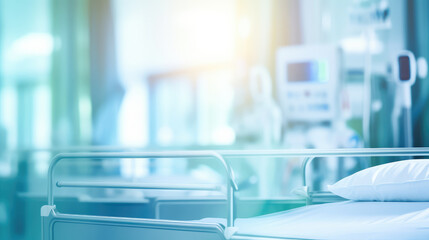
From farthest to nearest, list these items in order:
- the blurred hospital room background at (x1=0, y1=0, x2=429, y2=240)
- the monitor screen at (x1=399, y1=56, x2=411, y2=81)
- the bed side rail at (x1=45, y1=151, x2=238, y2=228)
Answer: 1. the blurred hospital room background at (x1=0, y1=0, x2=429, y2=240)
2. the monitor screen at (x1=399, y1=56, x2=411, y2=81)
3. the bed side rail at (x1=45, y1=151, x2=238, y2=228)

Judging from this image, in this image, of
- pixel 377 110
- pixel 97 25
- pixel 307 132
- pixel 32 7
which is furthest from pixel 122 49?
pixel 377 110

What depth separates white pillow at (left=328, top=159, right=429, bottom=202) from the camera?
161 centimetres

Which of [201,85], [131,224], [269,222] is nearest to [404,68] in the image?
[201,85]

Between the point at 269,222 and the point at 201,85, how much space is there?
2.34 m

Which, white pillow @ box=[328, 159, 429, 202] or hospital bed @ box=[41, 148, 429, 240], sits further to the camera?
white pillow @ box=[328, 159, 429, 202]

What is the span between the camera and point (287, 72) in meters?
3.57

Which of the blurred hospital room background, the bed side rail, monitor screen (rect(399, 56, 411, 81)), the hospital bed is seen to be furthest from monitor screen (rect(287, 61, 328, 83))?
the bed side rail

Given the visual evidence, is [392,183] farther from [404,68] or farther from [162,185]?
[404,68]

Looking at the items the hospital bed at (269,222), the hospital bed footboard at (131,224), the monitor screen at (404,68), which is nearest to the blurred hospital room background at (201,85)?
the monitor screen at (404,68)

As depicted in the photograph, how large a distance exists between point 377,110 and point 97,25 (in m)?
2.19

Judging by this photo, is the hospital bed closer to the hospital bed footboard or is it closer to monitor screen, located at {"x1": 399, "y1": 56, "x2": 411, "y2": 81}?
the hospital bed footboard

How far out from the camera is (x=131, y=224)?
1758mm

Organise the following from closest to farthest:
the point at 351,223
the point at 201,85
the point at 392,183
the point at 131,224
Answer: the point at 351,223
the point at 392,183
the point at 131,224
the point at 201,85

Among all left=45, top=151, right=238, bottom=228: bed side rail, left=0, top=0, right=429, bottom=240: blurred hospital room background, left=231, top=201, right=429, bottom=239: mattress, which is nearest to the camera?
left=231, top=201, right=429, bottom=239: mattress
